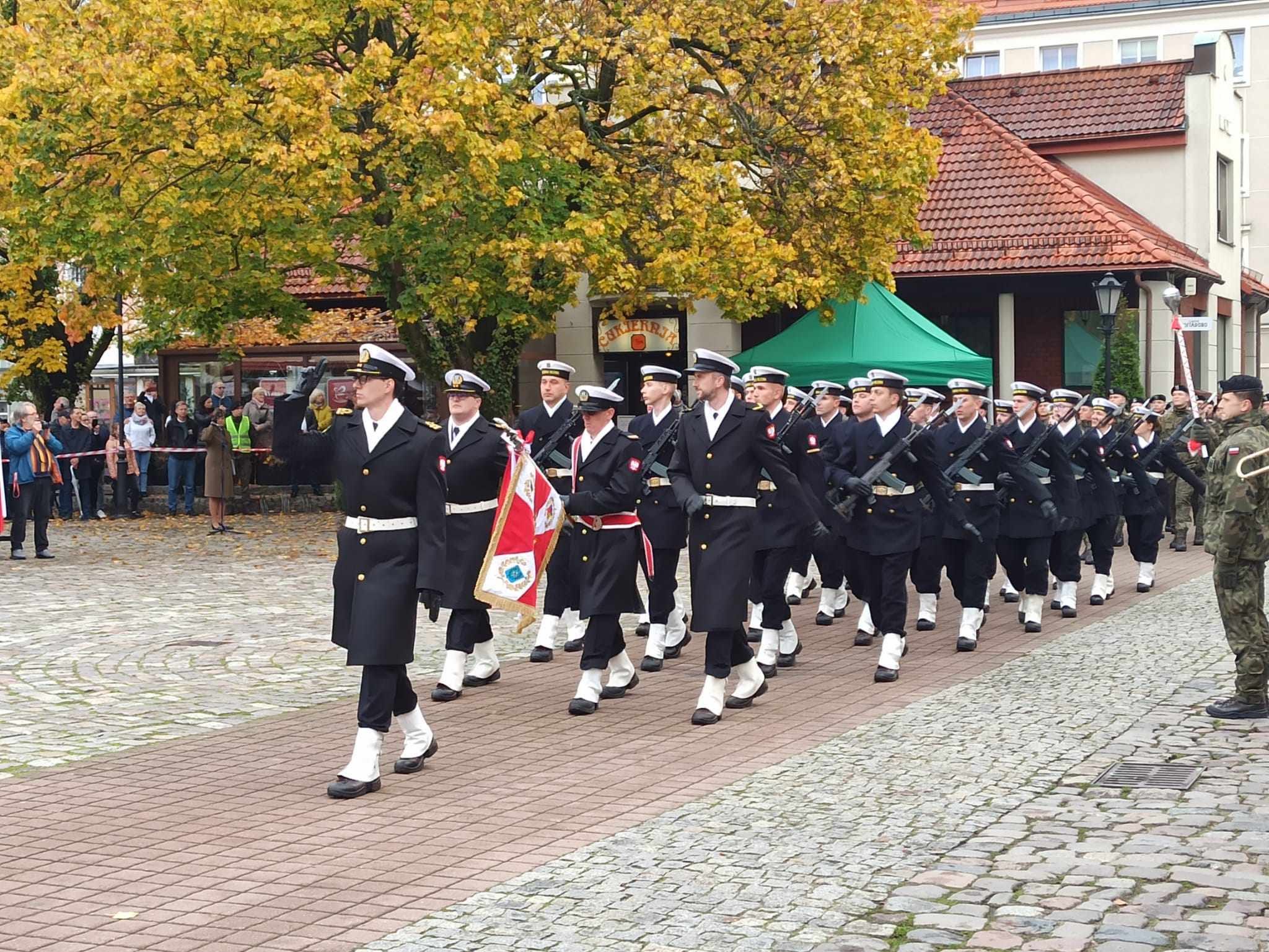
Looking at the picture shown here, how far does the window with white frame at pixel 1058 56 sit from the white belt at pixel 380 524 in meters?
49.0

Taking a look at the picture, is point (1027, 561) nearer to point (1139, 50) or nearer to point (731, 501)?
point (731, 501)

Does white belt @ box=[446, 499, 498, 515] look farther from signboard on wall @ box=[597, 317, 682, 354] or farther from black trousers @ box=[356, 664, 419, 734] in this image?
signboard on wall @ box=[597, 317, 682, 354]

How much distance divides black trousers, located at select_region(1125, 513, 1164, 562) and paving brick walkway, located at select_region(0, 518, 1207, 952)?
257 inches

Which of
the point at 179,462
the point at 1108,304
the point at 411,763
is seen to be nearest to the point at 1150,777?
the point at 411,763

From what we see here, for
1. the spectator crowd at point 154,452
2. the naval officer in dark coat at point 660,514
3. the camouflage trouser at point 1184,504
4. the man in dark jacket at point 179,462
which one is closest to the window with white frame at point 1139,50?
the spectator crowd at point 154,452

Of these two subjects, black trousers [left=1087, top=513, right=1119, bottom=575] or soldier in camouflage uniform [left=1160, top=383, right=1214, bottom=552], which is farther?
soldier in camouflage uniform [left=1160, top=383, right=1214, bottom=552]

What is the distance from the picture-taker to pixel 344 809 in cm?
755

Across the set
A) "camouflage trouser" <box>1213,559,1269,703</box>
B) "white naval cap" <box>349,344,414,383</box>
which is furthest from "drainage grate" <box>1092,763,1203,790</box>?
"white naval cap" <box>349,344,414,383</box>

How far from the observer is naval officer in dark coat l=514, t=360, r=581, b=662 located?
39.1 feet

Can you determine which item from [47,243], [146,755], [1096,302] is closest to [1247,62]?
[1096,302]

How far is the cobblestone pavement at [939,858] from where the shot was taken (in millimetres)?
5574

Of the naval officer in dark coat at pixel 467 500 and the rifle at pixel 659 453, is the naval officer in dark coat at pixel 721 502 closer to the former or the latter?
the naval officer in dark coat at pixel 467 500

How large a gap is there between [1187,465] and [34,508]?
14.0m

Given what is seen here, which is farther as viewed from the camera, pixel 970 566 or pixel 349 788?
pixel 970 566
